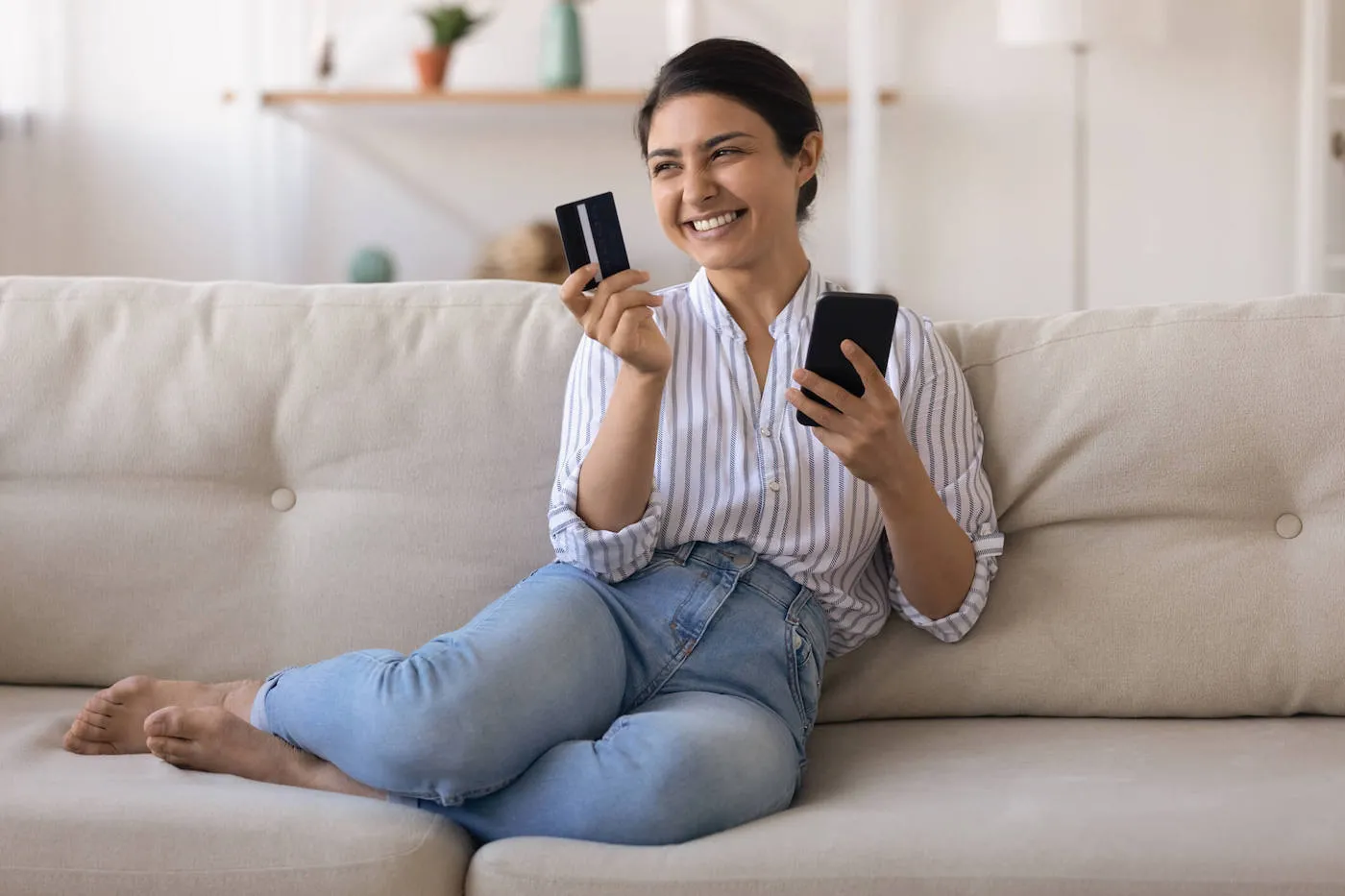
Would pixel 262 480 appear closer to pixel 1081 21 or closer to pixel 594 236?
pixel 594 236

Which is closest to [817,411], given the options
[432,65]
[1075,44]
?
[432,65]

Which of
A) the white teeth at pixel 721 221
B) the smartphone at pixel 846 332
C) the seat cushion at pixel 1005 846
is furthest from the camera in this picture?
the white teeth at pixel 721 221

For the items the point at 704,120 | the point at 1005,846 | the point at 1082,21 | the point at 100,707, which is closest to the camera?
the point at 1005,846

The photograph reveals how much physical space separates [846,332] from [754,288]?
0.25 meters

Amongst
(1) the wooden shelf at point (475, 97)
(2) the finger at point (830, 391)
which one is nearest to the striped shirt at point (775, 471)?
(2) the finger at point (830, 391)

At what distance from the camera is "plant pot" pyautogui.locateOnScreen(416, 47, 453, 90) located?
150 inches

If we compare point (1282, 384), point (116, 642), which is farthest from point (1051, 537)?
point (116, 642)

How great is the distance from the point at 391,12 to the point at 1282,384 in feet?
10.3

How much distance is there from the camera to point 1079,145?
4.08m

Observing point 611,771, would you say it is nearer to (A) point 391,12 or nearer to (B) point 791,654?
(B) point 791,654

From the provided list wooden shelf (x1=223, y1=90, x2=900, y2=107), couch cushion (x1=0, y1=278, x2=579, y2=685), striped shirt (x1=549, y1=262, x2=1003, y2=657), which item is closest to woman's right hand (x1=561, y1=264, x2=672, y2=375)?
striped shirt (x1=549, y1=262, x2=1003, y2=657)

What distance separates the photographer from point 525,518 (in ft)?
5.08

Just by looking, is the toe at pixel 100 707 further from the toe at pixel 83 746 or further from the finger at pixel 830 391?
the finger at pixel 830 391

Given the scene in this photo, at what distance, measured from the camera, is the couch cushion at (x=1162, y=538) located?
4.81 ft
